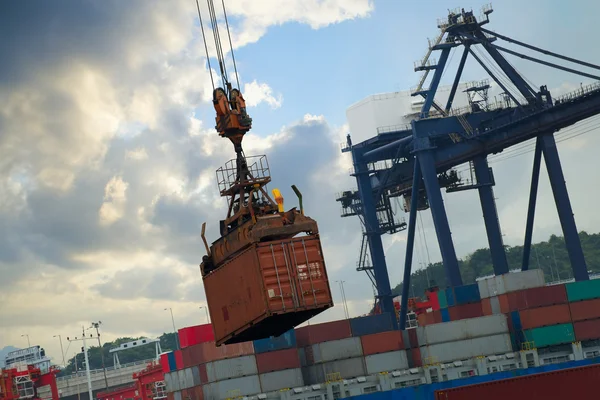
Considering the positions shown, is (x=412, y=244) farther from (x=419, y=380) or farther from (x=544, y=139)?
(x=419, y=380)

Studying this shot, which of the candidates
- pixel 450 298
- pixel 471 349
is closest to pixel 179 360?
pixel 471 349

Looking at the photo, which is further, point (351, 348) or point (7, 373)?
point (7, 373)

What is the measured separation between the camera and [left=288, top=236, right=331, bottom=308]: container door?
32906mm

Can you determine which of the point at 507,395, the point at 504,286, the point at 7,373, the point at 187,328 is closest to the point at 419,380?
the point at 504,286

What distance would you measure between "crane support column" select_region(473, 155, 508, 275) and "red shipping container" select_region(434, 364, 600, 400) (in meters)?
38.0

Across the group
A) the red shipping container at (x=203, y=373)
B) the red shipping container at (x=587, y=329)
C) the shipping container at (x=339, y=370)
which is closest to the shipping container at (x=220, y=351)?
the red shipping container at (x=203, y=373)

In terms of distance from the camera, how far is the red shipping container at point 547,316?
2319 inches

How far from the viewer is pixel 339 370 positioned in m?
58.2

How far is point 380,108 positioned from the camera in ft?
274

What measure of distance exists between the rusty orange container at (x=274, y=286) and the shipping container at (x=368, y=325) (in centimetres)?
2881

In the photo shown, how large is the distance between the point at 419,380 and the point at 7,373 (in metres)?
43.1

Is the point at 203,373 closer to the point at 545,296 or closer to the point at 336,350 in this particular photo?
the point at 336,350

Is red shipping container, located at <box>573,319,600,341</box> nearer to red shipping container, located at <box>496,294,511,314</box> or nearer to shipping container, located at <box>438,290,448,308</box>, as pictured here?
red shipping container, located at <box>496,294,511,314</box>

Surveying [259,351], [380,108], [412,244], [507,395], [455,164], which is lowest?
[507,395]
